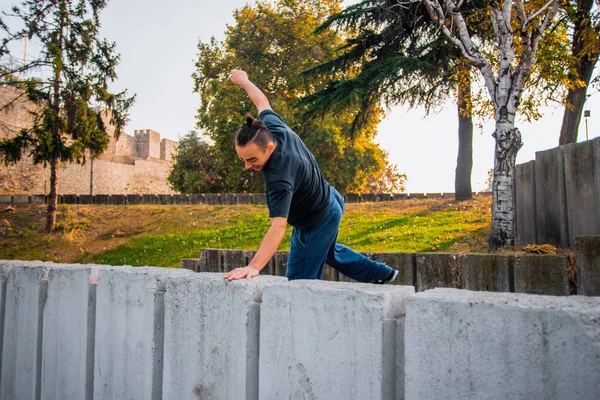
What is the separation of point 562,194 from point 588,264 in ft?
8.01

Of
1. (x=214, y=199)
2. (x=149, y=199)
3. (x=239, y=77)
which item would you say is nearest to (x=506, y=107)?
(x=239, y=77)

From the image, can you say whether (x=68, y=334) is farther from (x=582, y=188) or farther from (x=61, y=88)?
(x=61, y=88)

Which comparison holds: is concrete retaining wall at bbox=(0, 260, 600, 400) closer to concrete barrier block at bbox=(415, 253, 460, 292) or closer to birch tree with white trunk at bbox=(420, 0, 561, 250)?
concrete barrier block at bbox=(415, 253, 460, 292)

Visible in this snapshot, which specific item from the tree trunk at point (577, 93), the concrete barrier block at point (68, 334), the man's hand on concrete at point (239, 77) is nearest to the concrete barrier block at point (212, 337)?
the concrete barrier block at point (68, 334)

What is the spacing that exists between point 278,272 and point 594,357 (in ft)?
17.1

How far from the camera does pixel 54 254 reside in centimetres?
1511

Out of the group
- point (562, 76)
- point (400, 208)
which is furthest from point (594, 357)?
point (400, 208)

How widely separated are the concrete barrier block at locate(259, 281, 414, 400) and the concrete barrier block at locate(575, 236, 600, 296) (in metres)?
3.39

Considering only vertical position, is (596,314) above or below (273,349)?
above

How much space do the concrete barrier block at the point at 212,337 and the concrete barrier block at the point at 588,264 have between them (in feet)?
11.8

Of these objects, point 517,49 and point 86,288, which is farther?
point 517,49

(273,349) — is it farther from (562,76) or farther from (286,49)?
(286,49)

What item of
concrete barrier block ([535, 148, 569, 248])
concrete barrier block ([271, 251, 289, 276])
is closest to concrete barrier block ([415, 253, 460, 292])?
concrete barrier block ([271, 251, 289, 276])

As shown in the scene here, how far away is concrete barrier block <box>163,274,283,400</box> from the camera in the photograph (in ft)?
7.87
